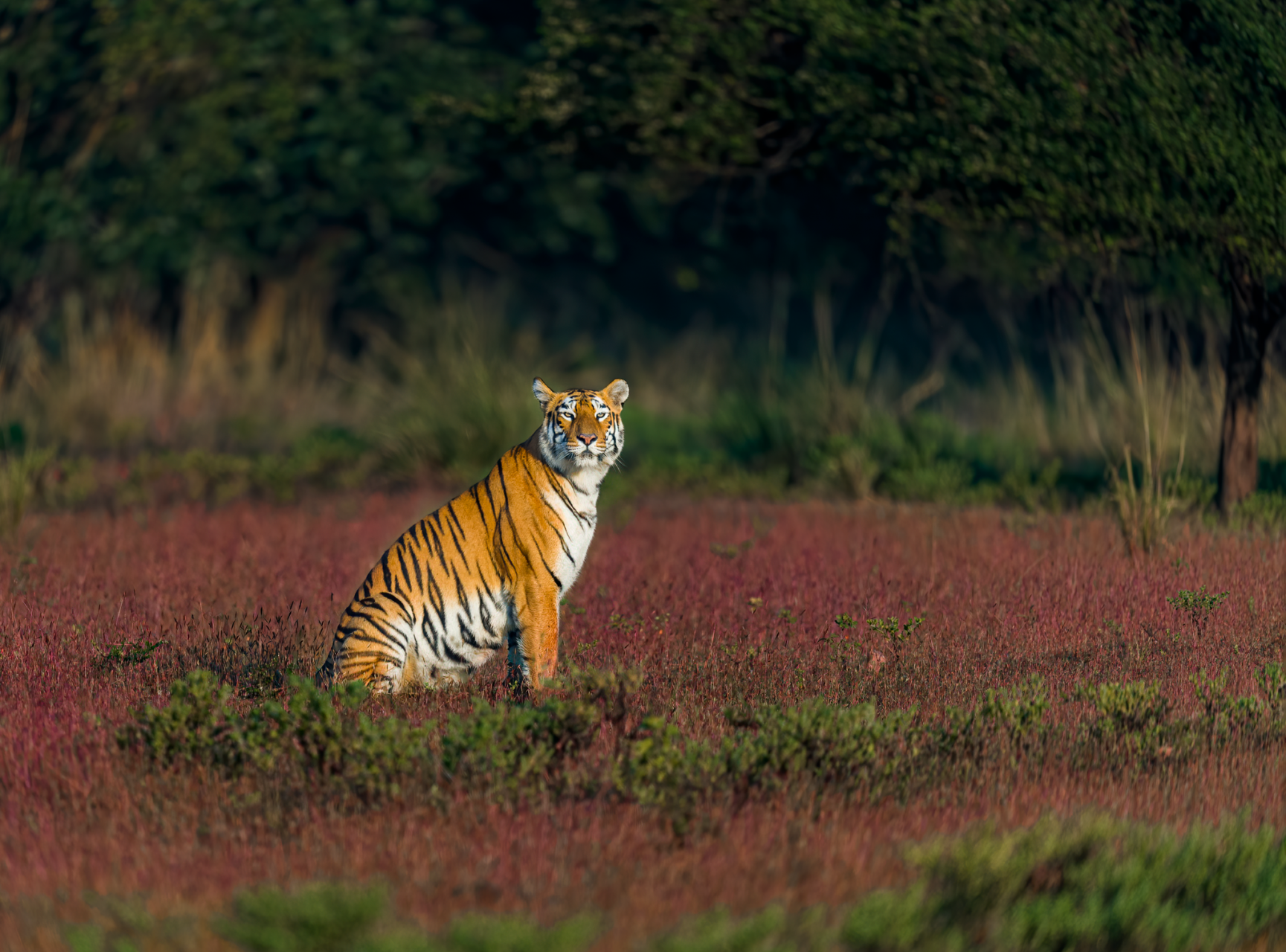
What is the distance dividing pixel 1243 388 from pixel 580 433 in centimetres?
708

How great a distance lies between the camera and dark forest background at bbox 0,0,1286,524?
11.2 metres

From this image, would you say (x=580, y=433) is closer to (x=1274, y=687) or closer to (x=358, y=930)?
(x=358, y=930)

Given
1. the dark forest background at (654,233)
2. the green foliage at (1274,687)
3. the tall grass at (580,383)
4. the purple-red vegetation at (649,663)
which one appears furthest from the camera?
the tall grass at (580,383)

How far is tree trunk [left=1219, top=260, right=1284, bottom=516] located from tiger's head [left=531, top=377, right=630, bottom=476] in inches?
255

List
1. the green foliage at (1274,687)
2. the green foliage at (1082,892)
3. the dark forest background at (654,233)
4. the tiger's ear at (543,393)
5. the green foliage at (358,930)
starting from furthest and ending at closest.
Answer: the dark forest background at (654,233) → the tiger's ear at (543,393) → the green foliage at (1274,687) → the green foliage at (1082,892) → the green foliage at (358,930)

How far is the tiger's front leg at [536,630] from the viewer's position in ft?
22.0

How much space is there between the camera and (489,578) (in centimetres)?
681

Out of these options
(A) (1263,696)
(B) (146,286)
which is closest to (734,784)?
(A) (1263,696)

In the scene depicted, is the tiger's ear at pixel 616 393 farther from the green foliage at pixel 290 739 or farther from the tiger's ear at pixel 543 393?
the green foliage at pixel 290 739

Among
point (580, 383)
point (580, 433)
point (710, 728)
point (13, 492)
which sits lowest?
point (580, 383)

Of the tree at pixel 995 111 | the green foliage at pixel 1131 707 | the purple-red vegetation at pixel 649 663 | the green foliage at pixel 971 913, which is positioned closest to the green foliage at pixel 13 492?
the purple-red vegetation at pixel 649 663

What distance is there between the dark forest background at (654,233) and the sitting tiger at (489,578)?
176 inches

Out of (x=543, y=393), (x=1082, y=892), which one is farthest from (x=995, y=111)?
(x=1082, y=892)

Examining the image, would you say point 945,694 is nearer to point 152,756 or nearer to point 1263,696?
point 1263,696
